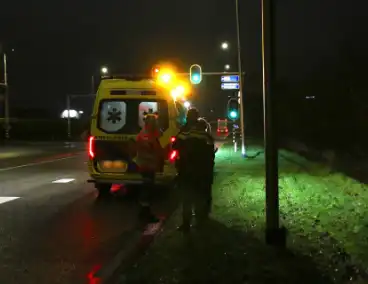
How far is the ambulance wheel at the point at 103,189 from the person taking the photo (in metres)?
12.8

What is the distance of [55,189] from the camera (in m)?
14.0

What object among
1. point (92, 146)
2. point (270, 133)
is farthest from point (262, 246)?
point (92, 146)

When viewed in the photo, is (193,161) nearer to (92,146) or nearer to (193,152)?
(193,152)

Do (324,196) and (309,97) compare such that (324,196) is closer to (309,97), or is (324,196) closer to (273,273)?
(273,273)

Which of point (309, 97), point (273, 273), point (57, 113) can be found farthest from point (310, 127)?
point (273, 273)

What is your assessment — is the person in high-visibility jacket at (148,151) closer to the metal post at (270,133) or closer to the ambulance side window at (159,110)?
the ambulance side window at (159,110)

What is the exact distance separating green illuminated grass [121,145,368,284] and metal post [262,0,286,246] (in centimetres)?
30

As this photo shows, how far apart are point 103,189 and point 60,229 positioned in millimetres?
3998

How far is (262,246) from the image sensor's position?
22.2ft

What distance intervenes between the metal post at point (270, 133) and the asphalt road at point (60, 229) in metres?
2.13

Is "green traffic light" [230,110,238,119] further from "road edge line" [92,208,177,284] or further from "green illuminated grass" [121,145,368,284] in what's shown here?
"road edge line" [92,208,177,284]

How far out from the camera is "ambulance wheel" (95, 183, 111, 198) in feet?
41.9

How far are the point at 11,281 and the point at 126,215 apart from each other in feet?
14.0

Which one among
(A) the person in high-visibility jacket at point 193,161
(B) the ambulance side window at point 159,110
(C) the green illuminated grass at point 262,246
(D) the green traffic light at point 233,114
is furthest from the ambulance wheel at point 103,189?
(D) the green traffic light at point 233,114
